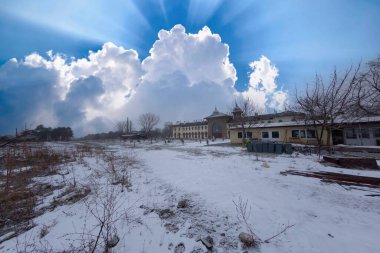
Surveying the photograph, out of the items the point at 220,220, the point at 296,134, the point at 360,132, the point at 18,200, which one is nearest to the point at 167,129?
the point at 296,134

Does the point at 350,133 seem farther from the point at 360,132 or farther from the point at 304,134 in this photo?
the point at 304,134

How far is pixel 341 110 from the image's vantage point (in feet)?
55.7

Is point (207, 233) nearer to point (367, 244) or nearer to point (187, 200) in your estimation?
point (187, 200)

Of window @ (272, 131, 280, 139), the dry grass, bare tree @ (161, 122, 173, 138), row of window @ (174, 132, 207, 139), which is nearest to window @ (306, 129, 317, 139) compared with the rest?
window @ (272, 131, 280, 139)

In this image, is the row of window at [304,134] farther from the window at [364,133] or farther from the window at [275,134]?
the window at [364,133]

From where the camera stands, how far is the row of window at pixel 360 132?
69.9 feet

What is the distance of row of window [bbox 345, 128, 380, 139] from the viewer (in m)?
21.3

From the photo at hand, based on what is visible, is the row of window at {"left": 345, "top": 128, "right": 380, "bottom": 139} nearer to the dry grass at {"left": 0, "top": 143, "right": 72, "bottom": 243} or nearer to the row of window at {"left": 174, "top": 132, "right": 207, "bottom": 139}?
the dry grass at {"left": 0, "top": 143, "right": 72, "bottom": 243}

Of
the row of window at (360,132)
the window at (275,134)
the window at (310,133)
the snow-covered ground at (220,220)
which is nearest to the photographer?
the snow-covered ground at (220,220)

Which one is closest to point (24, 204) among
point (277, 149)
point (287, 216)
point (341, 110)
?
point (287, 216)

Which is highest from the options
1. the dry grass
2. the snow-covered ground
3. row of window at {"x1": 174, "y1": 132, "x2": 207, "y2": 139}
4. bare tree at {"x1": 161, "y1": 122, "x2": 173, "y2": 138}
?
bare tree at {"x1": 161, "y1": 122, "x2": 173, "y2": 138}

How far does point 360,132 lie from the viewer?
73.8ft

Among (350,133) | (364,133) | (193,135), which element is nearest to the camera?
(364,133)

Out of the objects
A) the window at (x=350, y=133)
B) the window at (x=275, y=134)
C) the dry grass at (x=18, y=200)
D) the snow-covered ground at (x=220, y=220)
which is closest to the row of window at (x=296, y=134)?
the window at (x=275, y=134)
